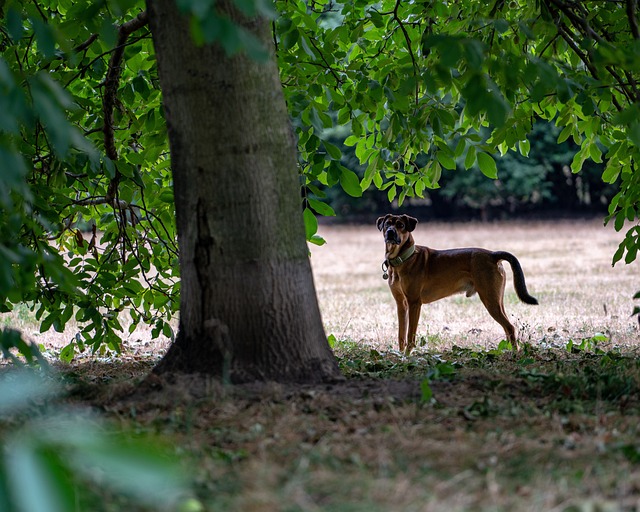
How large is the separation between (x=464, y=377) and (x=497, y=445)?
113 cm

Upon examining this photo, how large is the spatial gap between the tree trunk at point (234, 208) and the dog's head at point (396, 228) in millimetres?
3832

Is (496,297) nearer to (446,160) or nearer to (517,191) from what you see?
(446,160)

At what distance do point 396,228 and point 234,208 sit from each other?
162 inches

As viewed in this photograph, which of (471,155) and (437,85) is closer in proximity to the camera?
(437,85)

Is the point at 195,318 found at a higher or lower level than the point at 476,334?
higher

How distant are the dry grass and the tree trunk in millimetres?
3611

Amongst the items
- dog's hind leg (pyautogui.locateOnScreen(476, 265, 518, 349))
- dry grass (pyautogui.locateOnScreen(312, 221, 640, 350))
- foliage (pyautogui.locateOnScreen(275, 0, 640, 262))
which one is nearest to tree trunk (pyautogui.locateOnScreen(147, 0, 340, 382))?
foliage (pyautogui.locateOnScreen(275, 0, 640, 262))

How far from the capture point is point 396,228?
7.21 m

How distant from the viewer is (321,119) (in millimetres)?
4715

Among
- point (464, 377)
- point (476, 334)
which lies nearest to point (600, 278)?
point (476, 334)

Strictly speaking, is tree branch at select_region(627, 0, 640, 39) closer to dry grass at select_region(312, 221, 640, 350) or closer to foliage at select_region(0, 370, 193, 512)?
dry grass at select_region(312, 221, 640, 350)

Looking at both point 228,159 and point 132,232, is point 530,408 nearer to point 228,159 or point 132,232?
point 228,159

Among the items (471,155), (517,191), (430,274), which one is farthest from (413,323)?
(517,191)

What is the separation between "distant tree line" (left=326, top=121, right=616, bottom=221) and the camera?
947 inches
